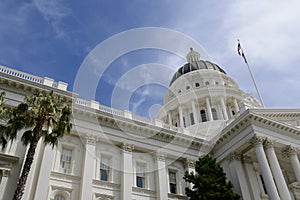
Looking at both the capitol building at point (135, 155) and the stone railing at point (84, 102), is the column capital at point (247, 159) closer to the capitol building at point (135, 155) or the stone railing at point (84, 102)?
the capitol building at point (135, 155)

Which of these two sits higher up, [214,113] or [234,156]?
[214,113]

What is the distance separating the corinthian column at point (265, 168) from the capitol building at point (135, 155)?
0.23 feet

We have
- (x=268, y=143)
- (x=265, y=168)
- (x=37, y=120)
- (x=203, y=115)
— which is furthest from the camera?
(x=203, y=115)

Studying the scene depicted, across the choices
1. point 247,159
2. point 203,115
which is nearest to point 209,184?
point 247,159

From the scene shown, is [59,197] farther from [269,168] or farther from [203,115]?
[203,115]

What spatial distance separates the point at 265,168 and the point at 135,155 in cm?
1063

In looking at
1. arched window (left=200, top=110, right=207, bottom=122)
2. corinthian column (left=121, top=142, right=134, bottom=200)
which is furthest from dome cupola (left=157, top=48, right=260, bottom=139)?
corinthian column (left=121, top=142, right=134, bottom=200)

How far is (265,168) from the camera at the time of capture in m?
21.3

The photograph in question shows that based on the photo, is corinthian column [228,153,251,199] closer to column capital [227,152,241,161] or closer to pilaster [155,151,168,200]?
column capital [227,152,241,161]

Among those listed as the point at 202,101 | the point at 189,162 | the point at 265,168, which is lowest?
the point at 265,168

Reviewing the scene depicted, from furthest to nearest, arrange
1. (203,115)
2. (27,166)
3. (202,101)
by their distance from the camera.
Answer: (202,101) < (203,115) < (27,166)

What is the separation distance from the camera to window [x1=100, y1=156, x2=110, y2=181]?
2124 cm

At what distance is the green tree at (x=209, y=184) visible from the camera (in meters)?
18.5

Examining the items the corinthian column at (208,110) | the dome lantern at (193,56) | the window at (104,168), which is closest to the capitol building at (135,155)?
the window at (104,168)
